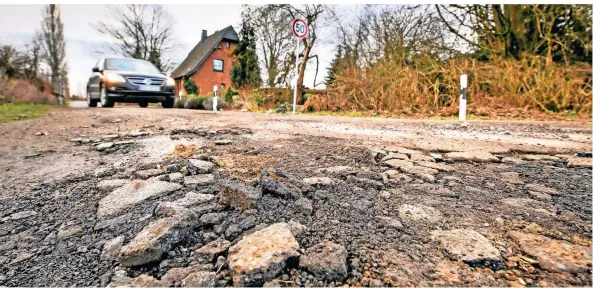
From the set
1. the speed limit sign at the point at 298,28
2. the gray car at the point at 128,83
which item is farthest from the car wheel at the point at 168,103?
the speed limit sign at the point at 298,28

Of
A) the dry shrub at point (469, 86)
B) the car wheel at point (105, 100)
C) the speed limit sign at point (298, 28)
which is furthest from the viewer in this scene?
the speed limit sign at point (298, 28)

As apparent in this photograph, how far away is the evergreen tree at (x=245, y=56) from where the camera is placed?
19.0 meters

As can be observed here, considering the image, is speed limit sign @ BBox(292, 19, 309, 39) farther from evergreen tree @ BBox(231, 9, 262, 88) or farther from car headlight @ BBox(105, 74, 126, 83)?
evergreen tree @ BBox(231, 9, 262, 88)

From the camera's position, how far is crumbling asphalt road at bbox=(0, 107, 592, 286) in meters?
1.05

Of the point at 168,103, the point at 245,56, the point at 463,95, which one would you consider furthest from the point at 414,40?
the point at 245,56

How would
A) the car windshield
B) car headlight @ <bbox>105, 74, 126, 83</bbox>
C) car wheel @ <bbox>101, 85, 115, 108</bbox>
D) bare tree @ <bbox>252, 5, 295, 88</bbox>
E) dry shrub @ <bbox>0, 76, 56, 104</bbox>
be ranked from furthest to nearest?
1. bare tree @ <bbox>252, 5, 295, 88</bbox>
2. dry shrub @ <bbox>0, 76, 56, 104</bbox>
3. the car windshield
4. car wheel @ <bbox>101, 85, 115, 108</bbox>
5. car headlight @ <bbox>105, 74, 126, 83</bbox>

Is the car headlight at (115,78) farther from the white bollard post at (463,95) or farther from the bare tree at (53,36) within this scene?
the bare tree at (53,36)

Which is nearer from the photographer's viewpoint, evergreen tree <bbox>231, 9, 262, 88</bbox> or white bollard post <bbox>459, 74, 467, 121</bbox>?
white bollard post <bbox>459, 74, 467, 121</bbox>

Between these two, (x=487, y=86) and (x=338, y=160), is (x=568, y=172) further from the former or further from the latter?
(x=487, y=86)

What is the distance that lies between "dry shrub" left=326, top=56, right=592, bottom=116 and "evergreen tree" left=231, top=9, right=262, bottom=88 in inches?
404

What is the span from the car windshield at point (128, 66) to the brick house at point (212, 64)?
21.4m

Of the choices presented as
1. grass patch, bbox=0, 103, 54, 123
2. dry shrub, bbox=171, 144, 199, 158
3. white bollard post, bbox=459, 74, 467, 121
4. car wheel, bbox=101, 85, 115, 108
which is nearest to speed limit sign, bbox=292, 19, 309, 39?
white bollard post, bbox=459, 74, 467, 121

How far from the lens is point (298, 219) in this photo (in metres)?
1.38

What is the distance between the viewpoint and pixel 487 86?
812 centimetres
